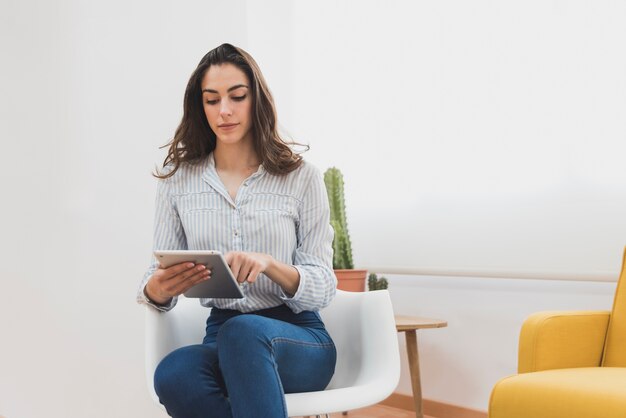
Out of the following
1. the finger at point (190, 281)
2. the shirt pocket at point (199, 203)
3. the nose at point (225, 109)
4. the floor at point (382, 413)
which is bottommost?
the floor at point (382, 413)

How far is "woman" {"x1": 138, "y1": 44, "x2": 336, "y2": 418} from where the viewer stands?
1.54 metres

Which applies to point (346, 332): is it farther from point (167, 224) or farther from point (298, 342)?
point (167, 224)

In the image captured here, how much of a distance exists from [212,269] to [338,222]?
A: 155cm

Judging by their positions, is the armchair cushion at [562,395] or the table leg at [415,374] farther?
the table leg at [415,374]

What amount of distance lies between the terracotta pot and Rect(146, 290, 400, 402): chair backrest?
97 cm

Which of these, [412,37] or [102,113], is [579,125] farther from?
[102,113]

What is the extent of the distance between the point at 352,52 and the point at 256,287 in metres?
1.85

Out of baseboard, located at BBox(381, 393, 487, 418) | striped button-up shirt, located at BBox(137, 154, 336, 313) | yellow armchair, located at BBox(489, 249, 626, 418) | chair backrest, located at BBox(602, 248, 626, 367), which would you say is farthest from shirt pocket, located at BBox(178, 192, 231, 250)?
baseboard, located at BBox(381, 393, 487, 418)

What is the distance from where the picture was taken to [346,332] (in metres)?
1.87

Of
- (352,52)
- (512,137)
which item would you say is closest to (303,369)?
(512,137)

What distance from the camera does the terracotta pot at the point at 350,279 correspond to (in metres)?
2.88

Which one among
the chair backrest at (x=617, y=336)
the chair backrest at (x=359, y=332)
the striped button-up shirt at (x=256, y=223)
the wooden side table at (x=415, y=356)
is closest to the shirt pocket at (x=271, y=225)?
the striped button-up shirt at (x=256, y=223)

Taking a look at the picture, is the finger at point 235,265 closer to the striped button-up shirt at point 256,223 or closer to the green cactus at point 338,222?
the striped button-up shirt at point 256,223

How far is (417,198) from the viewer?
3088 millimetres
